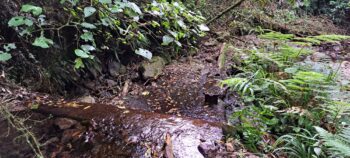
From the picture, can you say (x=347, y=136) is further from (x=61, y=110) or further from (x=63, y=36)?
(x=63, y=36)

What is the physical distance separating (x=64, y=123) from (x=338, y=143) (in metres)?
1.88

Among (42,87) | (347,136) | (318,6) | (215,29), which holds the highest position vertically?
(318,6)

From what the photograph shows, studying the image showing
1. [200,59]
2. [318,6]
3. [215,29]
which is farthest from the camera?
[318,6]

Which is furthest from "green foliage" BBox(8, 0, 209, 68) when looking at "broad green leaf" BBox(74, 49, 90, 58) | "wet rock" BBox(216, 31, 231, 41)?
"wet rock" BBox(216, 31, 231, 41)

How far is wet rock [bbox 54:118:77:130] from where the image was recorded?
82.5 inches

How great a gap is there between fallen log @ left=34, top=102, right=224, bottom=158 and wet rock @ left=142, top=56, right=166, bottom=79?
1.23 m

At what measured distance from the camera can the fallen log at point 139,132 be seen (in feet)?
6.05

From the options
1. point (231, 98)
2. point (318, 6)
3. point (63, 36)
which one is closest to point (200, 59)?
point (231, 98)

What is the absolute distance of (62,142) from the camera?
1.93 m

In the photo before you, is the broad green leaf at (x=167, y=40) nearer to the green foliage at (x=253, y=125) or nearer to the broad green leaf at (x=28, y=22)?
the broad green leaf at (x=28, y=22)

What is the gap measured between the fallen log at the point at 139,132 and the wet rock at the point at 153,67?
1.23 metres

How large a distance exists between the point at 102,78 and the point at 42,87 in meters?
0.75

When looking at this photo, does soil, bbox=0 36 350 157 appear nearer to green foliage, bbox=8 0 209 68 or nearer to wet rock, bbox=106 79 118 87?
wet rock, bbox=106 79 118 87

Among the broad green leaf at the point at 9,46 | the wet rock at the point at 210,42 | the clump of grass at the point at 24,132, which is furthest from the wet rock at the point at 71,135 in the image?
the wet rock at the point at 210,42
